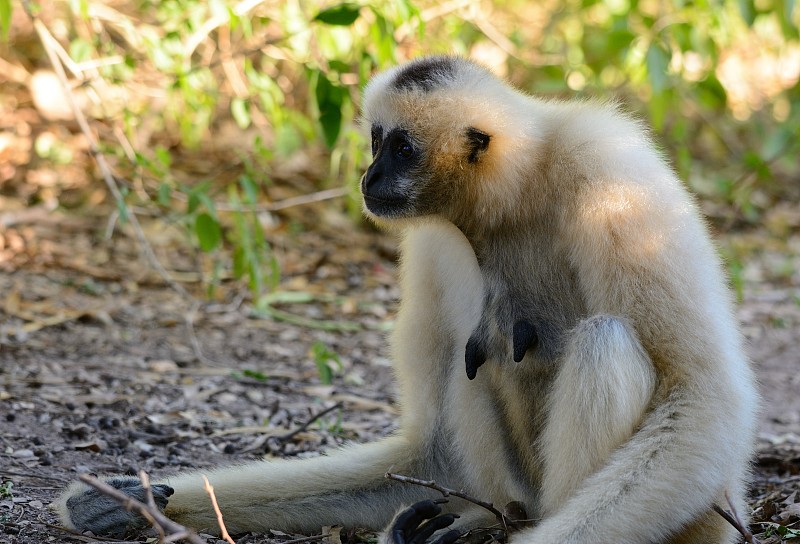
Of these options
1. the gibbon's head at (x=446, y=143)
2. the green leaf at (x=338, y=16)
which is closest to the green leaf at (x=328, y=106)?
the green leaf at (x=338, y=16)

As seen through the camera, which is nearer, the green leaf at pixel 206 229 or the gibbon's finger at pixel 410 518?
the gibbon's finger at pixel 410 518

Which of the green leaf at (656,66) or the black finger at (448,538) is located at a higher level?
the green leaf at (656,66)

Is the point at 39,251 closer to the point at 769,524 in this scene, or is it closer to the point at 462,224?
the point at 462,224

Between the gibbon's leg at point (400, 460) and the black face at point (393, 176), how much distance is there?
213 millimetres

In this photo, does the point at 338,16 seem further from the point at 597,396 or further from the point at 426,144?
the point at 597,396

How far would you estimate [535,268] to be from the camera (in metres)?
3.66

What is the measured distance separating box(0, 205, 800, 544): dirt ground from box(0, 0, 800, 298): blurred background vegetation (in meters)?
0.45

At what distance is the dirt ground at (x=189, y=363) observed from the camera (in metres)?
4.62

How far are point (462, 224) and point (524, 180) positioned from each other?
346 millimetres

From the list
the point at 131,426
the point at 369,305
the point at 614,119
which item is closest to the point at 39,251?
the point at 369,305

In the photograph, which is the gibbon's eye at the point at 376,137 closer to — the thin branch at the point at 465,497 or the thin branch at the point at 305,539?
→ the thin branch at the point at 465,497

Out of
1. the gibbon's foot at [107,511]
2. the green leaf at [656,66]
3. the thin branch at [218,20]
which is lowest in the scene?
the gibbon's foot at [107,511]

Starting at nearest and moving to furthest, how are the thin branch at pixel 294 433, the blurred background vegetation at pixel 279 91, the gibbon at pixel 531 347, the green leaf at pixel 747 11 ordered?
1. the gibbon at pixel 531 347
2. the thin branch at pixel 294 433
3. the green leaf at pixel 747 11
4. the blurred background vegetation at pixel 279 91

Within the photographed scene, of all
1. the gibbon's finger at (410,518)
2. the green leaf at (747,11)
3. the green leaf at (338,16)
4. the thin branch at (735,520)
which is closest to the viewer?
the thin branch at (735,520)
